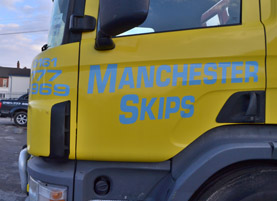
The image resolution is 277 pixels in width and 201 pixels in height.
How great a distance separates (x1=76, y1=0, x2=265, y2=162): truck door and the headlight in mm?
252

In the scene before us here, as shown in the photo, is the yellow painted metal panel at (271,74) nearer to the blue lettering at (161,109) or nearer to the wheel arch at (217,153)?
the wheel arch at (217,153)

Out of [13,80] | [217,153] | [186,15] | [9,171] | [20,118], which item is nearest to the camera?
[217,153]

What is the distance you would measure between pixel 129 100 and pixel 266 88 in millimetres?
869

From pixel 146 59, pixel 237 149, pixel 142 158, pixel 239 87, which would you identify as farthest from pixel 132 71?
pixel 237 149

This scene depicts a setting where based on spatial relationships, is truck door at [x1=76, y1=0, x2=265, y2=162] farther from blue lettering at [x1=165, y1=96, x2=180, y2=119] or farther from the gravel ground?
the gravel ground

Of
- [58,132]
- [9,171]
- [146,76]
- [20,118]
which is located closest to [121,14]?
[146,76]

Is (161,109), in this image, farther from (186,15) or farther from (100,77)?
(186,15)

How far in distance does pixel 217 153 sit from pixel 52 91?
1.13 m

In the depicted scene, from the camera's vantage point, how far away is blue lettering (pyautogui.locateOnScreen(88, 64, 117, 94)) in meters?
1.71

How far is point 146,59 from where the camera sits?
171 centimetres

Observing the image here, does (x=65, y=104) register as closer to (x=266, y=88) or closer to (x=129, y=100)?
(x=129, y=100)

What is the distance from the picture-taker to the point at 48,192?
1697 millimetres

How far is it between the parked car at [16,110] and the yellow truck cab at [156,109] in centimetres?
1030

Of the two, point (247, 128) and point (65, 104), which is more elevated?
point (65, 104)
